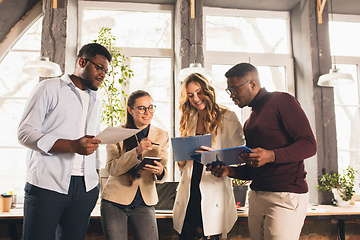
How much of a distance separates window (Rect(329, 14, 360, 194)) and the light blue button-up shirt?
3.82 metres

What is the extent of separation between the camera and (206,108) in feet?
6.59

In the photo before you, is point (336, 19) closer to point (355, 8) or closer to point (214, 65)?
point (355, 8)

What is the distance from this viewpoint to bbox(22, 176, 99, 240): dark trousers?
1415 millimetres

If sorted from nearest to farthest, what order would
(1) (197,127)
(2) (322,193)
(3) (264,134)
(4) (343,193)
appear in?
(3) (264,134), (1) (197,127), (4) (343,193), (2) (322,193)

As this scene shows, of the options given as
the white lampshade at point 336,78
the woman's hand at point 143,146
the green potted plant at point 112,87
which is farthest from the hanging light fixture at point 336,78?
the woman's hand at point 143,146

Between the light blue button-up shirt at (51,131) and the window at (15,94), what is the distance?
102 inches

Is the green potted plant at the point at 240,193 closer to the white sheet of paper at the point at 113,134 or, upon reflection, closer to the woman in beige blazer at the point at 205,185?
the woman in beige blazer at the point at 205,185

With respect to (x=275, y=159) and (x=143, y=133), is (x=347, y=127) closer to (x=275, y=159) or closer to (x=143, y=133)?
(x=275, y=159)

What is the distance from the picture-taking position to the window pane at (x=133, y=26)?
13.1 ft

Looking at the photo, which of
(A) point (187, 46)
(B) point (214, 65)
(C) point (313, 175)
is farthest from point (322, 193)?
(A) point (187, 46)

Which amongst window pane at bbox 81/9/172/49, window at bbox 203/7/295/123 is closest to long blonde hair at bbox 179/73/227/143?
window at bbox 203/7/295/123

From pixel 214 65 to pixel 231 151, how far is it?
2812 millimetres

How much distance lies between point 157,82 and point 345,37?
3073 millimetres

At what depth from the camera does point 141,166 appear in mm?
1776
